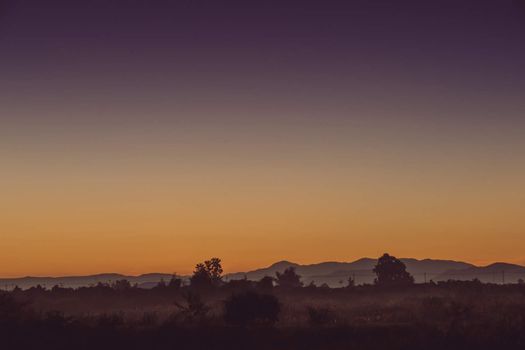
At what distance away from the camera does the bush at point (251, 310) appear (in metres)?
31.0

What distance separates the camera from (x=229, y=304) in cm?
3216

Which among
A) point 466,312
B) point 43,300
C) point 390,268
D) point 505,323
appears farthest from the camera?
point 390,268

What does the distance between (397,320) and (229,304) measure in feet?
32.2

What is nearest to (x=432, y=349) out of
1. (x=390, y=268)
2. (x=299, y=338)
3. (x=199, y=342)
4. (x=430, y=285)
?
(x=299, y=338)

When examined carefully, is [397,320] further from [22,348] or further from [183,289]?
[183,289]

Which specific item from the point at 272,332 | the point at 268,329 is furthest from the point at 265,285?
the point at 272,332

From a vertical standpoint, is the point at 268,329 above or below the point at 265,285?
below

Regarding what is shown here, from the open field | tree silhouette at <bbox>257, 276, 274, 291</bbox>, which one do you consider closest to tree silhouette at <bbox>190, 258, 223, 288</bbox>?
tree silhouette at <bbox>257, 276, 274, 291</bbox>

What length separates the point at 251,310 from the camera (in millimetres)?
31375

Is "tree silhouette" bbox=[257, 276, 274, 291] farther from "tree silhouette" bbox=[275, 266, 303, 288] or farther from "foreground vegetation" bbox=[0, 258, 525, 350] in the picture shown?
"tree silhouette" bbox=[275, 266, 303, 288]

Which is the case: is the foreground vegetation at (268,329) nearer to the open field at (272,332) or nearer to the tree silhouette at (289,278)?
the open field at (272,332)

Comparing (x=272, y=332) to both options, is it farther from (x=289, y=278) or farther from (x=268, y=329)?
(x=289, y=278)

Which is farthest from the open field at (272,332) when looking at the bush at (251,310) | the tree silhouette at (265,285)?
the tree silhouette at (265,285)

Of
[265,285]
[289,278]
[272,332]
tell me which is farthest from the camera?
[289,278]
